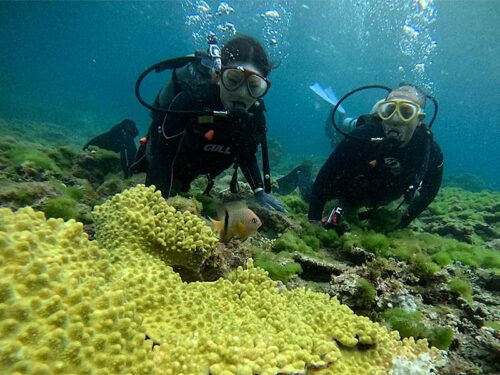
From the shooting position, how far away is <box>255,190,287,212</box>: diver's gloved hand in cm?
486

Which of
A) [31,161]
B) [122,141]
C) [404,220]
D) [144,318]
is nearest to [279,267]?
[144,318]

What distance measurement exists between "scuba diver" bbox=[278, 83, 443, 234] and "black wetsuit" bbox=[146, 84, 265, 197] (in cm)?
193

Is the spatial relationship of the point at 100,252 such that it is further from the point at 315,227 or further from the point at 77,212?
the point at 315,227

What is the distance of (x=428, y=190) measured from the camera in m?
6.64

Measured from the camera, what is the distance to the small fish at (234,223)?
3109 millimetres

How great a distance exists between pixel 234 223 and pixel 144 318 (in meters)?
1.55

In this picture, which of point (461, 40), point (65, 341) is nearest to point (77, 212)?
point (65, 341)

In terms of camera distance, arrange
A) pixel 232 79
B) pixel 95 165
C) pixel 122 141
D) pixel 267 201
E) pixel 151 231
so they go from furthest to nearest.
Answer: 1. pixel 122 141
2. pixel 95 165
3. pixel 267 201
4. pixel 232 79
5. pixel 151 231

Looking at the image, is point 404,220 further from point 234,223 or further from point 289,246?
point 234,223

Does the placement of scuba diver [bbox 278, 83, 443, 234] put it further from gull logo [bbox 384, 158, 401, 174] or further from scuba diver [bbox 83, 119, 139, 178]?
scuba diver [bbox 83, 119, 139, 178]

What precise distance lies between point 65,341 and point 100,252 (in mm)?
646

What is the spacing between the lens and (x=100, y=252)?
1645 millimetres

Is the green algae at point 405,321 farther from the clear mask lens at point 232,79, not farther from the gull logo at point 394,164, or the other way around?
the gull logo at point 394,164

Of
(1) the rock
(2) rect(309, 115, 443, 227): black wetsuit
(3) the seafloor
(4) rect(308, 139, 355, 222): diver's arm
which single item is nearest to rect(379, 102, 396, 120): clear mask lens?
(2) rect(309, 115, 443, 227): black wetsuit
